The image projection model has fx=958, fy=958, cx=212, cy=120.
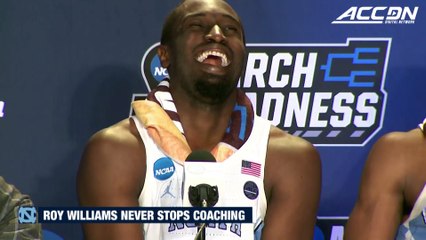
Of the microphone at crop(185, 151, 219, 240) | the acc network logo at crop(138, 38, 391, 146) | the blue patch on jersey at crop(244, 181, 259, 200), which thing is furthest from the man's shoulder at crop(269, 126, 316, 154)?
the microphone at crop(185, 151, 219, 240)

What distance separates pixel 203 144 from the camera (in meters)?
2.72

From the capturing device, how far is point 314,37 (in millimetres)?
3025

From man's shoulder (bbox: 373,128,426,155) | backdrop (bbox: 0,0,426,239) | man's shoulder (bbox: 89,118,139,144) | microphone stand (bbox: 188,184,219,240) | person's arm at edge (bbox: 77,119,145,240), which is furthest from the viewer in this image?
backdrop (bbox: 0,0,426,239)

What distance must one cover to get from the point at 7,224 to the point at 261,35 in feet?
3.31

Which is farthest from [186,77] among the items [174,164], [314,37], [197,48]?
[314,37]

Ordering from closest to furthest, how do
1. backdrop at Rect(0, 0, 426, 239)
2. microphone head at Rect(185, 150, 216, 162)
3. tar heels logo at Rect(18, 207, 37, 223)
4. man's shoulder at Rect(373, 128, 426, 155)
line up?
microphone head at Rect(185, 150, 216, 162) < tar heels logo at Rect(18, 207, 37, 223) < man's shoulder at Rect(373, 128, 426, 155) < backdrop at Rect(0, 0, 426, 239)

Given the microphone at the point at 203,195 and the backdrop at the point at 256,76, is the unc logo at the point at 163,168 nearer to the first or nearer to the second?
the backdrop at the point at 256,76

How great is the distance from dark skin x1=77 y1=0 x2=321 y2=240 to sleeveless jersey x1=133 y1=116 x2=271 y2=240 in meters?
0.02

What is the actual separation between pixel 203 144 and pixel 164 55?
0.95 feet

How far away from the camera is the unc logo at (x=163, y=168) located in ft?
8.48

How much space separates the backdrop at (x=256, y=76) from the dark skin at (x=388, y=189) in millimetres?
311

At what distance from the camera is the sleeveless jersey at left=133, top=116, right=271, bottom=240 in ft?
8.34

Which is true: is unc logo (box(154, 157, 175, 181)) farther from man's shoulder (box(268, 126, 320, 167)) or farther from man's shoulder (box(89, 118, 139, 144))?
man's shoulder (box(268, 126, 320, 167))

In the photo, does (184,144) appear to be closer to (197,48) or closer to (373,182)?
(197,48)
